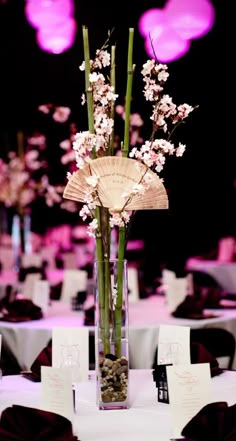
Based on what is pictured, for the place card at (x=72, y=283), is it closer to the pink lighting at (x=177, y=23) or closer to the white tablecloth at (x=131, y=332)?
the white tablecloth at (x=131, y=332)

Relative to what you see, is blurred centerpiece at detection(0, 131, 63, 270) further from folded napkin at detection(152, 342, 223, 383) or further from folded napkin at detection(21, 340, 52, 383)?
folded napkin at detection(152, 342, 223, 383)

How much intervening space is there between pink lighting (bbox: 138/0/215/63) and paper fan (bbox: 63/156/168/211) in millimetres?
4074

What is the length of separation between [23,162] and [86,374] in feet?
25.8

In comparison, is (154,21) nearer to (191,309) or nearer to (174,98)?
(174,98)

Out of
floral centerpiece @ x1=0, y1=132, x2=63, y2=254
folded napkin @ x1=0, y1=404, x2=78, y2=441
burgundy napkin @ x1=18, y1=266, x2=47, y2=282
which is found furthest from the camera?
floral centerpiece @ x1=0, y1=132, x2=63, y2=254

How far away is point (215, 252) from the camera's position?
39.2 ft

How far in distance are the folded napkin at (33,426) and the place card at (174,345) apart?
0.90 m

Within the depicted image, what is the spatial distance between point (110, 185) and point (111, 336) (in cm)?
52

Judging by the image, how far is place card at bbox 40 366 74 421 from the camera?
2342 millimetres

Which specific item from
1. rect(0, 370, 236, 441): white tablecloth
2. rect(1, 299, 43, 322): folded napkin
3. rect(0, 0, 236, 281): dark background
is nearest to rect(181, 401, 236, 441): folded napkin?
rect(0, 370, 236, 441): white tablecloth

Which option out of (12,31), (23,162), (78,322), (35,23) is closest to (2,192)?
(23,162)

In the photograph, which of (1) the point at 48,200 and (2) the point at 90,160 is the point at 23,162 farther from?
(2) the point at 90,160

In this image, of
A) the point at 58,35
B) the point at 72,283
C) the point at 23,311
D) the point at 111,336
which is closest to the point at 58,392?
the point at 111,336

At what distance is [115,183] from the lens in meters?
2.69
